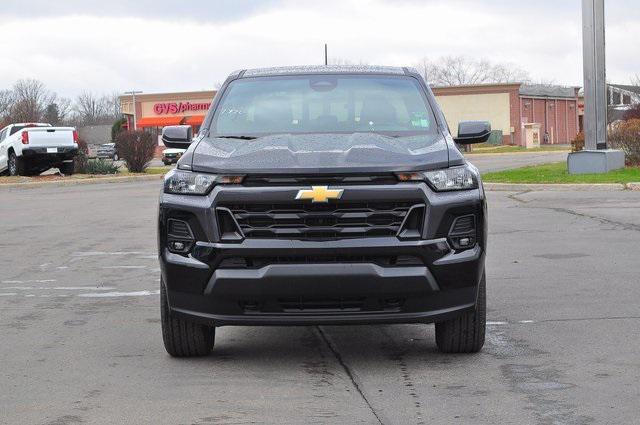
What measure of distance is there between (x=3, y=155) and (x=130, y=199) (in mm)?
13392

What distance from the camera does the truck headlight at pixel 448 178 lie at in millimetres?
6316

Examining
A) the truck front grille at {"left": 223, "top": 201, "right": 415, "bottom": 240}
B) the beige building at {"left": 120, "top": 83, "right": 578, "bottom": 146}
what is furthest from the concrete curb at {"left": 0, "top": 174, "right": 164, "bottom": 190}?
the beige building at {"left": 120, "top": 83, "right": 578, "bottom": 146}

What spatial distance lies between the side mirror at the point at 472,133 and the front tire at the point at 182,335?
233 cm

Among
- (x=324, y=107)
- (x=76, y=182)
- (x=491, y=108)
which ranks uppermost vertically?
(x=491, y=108)

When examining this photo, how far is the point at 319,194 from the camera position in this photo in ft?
20.3

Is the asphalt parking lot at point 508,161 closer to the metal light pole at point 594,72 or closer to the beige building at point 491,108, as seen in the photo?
the metal light pole at point 594,72

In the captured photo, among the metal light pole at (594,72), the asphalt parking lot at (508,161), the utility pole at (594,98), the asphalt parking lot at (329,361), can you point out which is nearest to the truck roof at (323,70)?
the asphalt parking lot at (329,361)

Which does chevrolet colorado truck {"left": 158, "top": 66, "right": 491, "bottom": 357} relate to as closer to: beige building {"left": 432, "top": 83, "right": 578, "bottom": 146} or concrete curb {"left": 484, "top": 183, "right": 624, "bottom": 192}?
concrete curb {"left": 484, "top": 183, "right": 624, "bottom": 192}

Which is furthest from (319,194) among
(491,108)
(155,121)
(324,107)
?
(155,121)

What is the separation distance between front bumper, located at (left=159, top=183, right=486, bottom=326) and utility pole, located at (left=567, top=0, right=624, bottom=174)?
21651mm

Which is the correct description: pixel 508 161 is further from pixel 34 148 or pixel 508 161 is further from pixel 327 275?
pixel 327 275

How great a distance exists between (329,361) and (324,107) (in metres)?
1.85

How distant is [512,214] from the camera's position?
728 inches

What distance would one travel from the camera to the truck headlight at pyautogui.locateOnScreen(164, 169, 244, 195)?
634 centimetres
